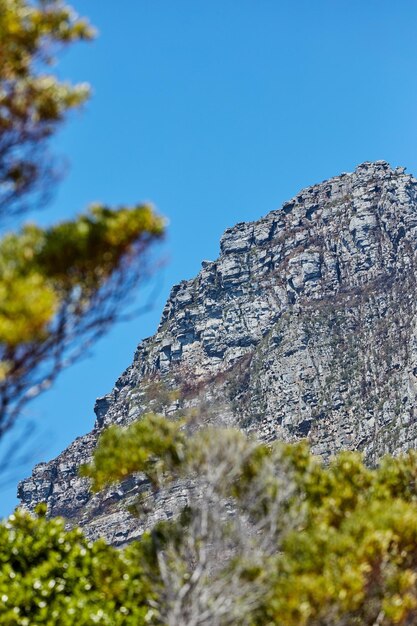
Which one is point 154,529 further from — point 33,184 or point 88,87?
point 88,87

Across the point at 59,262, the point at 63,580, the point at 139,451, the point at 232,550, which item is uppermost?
the point at 59,262

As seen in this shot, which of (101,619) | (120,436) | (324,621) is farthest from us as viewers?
(120,436)

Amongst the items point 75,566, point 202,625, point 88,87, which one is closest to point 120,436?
point 75,566

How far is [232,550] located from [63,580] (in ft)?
16.7

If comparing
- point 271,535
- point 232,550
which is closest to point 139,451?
point 271,535

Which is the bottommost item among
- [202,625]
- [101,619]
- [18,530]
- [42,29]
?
[202,625]

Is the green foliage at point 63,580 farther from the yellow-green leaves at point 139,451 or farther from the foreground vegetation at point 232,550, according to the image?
the yellow-green leaves at point 139,451

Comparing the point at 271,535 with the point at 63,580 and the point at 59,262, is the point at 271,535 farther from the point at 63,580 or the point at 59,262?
the point at 59,262

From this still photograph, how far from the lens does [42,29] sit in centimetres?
1421

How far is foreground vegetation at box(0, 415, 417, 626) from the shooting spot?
50.6 feet

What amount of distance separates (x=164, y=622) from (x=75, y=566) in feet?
13.0

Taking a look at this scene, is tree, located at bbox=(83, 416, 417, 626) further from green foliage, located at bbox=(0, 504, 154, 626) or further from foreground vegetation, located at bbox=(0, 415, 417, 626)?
green foliage, located at bbox=(0, 504, 154, 626)

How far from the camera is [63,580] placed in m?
19.4

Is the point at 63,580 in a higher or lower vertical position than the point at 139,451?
lower
